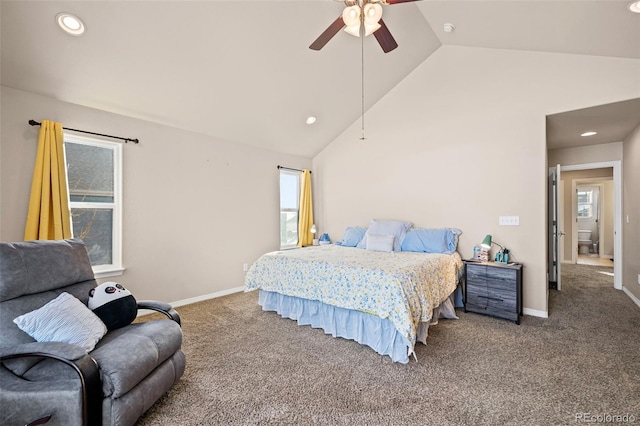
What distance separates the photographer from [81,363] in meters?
1.40

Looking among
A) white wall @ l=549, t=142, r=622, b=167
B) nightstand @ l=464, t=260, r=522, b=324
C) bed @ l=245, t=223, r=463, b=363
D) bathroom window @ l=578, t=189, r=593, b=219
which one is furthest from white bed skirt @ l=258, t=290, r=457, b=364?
bathroom window @ l=578, t=189, r=593, b=219

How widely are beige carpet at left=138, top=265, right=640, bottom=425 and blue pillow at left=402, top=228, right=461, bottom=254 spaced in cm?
93

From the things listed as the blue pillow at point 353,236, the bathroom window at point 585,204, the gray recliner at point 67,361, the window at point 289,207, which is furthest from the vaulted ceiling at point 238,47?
the bathroom window at point 585,204

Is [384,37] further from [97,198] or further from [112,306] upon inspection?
[97,198]

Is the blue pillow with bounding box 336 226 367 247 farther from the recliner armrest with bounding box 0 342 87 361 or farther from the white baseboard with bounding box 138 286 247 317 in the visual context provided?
the recliner armrest with bounding box 0 342 87 361

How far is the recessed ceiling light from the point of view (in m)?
2.28

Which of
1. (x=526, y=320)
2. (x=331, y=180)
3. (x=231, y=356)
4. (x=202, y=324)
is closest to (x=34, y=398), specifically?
(x=231, y=356)

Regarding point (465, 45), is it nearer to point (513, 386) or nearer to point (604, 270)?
point (513, 386)

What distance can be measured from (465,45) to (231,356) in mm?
4614

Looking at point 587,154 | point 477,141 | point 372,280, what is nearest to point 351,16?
point 372,280

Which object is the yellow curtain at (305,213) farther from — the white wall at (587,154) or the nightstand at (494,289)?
the white wall at (587,154)

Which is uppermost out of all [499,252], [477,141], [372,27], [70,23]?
[70,23]

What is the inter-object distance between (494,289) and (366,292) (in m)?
1.79

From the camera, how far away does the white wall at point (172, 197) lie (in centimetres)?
270
